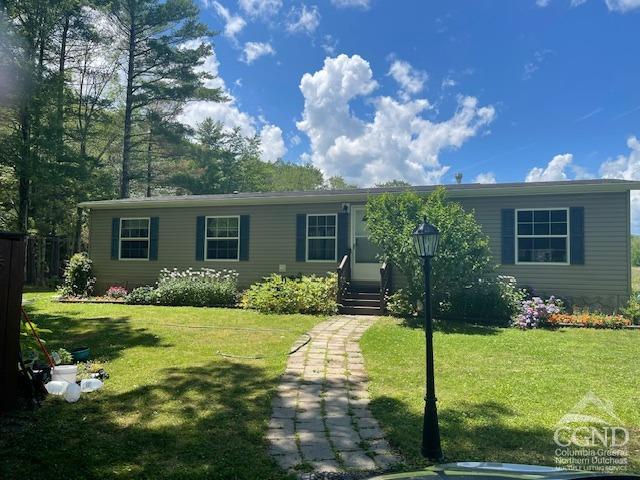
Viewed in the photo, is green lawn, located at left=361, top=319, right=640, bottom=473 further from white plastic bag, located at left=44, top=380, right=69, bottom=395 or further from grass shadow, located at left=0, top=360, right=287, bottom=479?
white plastic bag, located at left=44, top=380, right=69, bottom=395

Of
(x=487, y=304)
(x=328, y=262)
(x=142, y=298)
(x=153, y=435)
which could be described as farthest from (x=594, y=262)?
(x=142, y=298)

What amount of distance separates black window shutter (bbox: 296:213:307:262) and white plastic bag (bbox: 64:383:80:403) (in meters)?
8.05

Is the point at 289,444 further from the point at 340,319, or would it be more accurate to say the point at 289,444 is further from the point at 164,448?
the point at 340,319

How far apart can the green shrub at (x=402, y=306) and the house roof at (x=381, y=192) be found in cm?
281

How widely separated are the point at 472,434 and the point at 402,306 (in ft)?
19.2

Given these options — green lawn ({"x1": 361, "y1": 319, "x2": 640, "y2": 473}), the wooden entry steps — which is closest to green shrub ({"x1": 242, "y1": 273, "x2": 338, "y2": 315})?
the wooden entry steps

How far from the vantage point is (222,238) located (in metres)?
12.7

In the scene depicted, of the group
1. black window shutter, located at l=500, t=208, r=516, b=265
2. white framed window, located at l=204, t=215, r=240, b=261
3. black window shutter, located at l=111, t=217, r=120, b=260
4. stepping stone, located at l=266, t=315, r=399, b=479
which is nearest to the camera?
stepping stone, located at l=266, t=315, r=399, b=479

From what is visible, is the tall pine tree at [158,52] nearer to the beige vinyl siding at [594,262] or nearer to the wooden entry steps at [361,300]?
the wooden entry steps at [361,300]

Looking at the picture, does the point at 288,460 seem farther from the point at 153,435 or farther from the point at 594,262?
the point at 594,262

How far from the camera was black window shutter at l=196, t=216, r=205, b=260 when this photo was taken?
12.8 metres

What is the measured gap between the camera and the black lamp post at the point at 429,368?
3049 mm

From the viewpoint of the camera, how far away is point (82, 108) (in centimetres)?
2261

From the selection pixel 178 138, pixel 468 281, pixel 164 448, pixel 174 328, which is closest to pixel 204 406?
pixel 164 448
